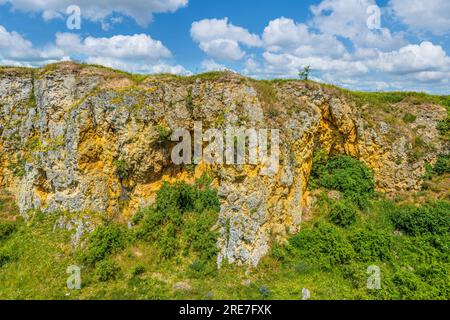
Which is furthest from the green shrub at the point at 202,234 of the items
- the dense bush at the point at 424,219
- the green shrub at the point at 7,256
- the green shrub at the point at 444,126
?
the green shrub at the point at 444,126

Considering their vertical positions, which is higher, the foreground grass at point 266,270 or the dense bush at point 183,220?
the dense bush at point 183,220

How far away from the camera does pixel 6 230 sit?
17.2 metres

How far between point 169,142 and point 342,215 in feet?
40.5

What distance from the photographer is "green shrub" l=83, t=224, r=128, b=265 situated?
50.6 ft

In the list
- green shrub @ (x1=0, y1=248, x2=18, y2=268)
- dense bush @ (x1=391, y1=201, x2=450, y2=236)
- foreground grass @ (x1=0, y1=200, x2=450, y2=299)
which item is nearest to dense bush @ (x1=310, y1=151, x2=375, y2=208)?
dense bush @ (x1=391, y1=201, x2=450, y2=236)

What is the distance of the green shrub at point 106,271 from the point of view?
1456 cm

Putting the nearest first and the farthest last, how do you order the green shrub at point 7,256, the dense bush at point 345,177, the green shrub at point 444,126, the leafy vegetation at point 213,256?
the leafy vegetation at point 213,256
the green shrub at point 7,256
the dense bush at point 345,177
the green shrub at point 444,126

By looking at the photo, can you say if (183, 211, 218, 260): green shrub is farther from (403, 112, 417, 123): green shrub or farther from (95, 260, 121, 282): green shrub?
(403, 112, 417, 123): green shrub

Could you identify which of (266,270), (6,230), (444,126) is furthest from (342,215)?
(6,230)

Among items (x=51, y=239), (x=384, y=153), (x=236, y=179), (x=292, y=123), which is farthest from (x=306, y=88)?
(x=51, y=239)

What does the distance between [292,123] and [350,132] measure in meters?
5.54

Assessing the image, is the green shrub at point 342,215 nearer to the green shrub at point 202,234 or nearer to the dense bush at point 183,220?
the dense bush at point 183,220

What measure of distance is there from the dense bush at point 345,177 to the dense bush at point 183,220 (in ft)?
26.2

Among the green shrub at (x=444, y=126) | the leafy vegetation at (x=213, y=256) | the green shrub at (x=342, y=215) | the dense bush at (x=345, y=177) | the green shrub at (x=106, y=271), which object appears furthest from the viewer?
the green shrub at (x=444, y=126)
